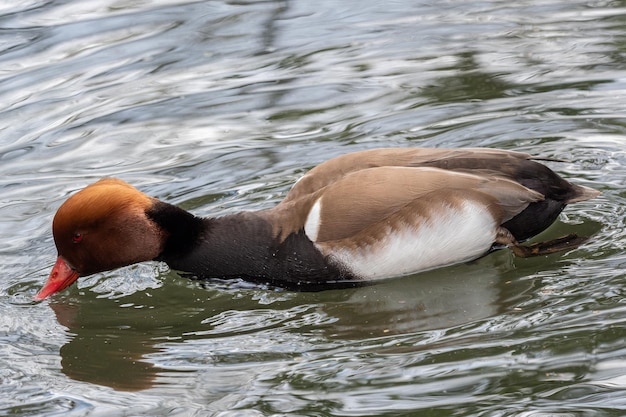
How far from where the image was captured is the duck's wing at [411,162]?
18.9 feet

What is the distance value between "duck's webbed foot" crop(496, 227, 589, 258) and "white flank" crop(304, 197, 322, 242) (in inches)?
36.4

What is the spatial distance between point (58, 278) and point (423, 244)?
1867 mm

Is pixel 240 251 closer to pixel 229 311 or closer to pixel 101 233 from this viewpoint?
pixel 229 311

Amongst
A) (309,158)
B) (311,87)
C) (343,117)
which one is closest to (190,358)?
(309,158)

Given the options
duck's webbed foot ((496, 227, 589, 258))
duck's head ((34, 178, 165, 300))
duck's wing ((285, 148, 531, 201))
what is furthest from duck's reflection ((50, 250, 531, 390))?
duck's wing ((285, 148, 531, 201))

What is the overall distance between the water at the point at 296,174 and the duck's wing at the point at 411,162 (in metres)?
0.52

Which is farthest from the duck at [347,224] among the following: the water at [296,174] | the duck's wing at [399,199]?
the water at [296,174]

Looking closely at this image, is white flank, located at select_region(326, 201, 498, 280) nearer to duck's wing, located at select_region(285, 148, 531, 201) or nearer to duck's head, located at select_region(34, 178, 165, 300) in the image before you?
duck's wing, located at select_region(285, 148, 531, 201)

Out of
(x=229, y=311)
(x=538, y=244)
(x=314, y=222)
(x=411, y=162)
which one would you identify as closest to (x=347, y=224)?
(x=314, y=222)

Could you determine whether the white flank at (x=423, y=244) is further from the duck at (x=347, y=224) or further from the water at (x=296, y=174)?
the water at (x=296, y=174)

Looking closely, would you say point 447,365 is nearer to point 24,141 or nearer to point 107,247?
point 107,247

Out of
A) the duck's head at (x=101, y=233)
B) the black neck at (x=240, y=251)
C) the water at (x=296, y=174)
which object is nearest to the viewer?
the water at (x=296, y=174)

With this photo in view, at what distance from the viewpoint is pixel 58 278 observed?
18.9 ft

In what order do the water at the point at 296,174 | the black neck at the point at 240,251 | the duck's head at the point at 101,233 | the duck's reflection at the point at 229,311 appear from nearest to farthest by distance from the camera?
the water at the point at 296,174, the duck's reflection at the point at 229,311, the duck's head at the point at 101,233, the black neck at the point at 240,251
